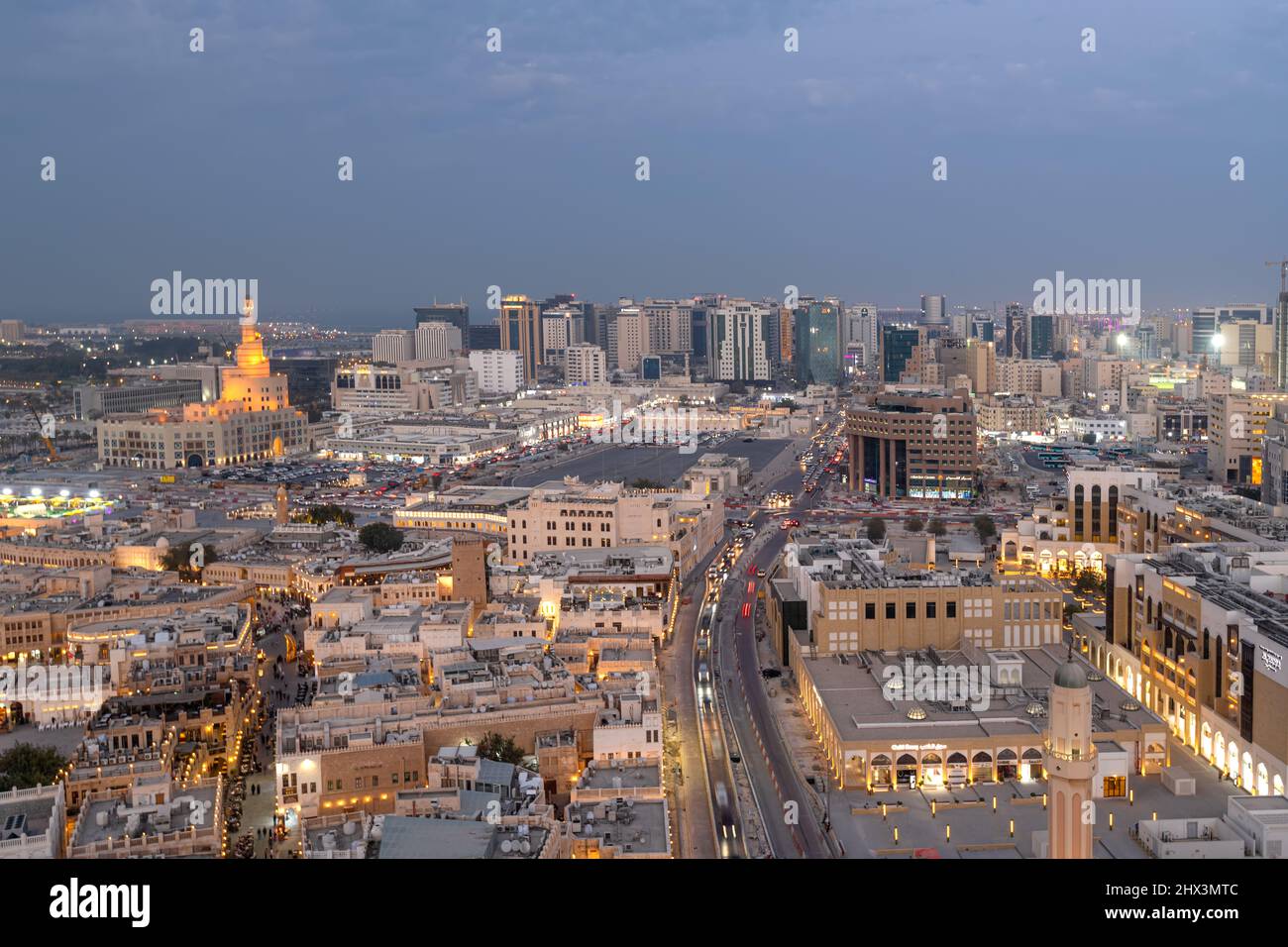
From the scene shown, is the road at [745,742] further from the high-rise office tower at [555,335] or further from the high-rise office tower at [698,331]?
the high-rise office tower at [698,331]

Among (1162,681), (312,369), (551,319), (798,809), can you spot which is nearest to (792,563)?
(1162,681)

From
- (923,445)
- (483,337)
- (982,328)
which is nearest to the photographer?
(923,445)

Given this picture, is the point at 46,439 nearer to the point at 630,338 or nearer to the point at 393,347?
the point at 393,347

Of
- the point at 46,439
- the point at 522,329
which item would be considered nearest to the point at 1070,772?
the point at 46,439

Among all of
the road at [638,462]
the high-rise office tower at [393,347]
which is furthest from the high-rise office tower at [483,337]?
the road at [638,462]

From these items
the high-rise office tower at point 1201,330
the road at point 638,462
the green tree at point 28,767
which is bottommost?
the green tree at point 28,767
